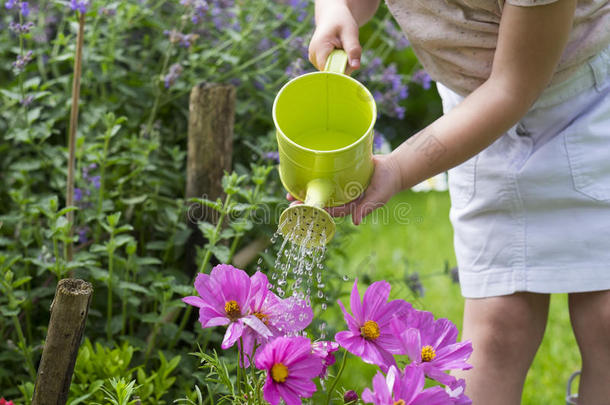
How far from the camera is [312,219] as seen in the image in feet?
3.31

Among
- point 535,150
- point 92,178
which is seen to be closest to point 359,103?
point 535,150

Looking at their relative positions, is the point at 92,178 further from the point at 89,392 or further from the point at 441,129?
the point at 441,129

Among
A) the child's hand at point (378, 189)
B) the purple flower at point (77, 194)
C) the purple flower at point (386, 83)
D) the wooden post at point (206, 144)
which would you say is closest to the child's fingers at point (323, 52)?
the child's hand at point (378, 189)

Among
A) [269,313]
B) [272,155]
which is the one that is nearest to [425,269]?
[272,155]

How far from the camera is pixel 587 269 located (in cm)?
131

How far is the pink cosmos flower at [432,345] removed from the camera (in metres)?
0.88

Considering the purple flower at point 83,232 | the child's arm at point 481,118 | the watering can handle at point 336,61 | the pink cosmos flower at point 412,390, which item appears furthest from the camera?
the purple flower at point 83,232

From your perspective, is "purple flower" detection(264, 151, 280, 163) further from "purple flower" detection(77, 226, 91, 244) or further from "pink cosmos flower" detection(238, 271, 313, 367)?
"pink cosmos flower" detection(238, 271, 313, 367)

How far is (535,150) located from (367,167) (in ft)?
1.37

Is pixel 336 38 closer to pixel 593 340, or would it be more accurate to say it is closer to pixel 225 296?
pixel 225 296

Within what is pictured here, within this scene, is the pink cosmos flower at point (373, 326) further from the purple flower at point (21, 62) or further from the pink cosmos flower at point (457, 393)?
the purple flower at point (21, 62)

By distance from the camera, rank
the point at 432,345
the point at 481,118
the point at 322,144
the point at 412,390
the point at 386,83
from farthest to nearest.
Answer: the point at 386,83
the point at 322,144
the point at 481,118
the point at 432,345
the point at 412,390

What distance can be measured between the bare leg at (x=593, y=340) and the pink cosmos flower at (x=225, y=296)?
72 centimetres

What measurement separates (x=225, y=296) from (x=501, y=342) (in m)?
0.71
